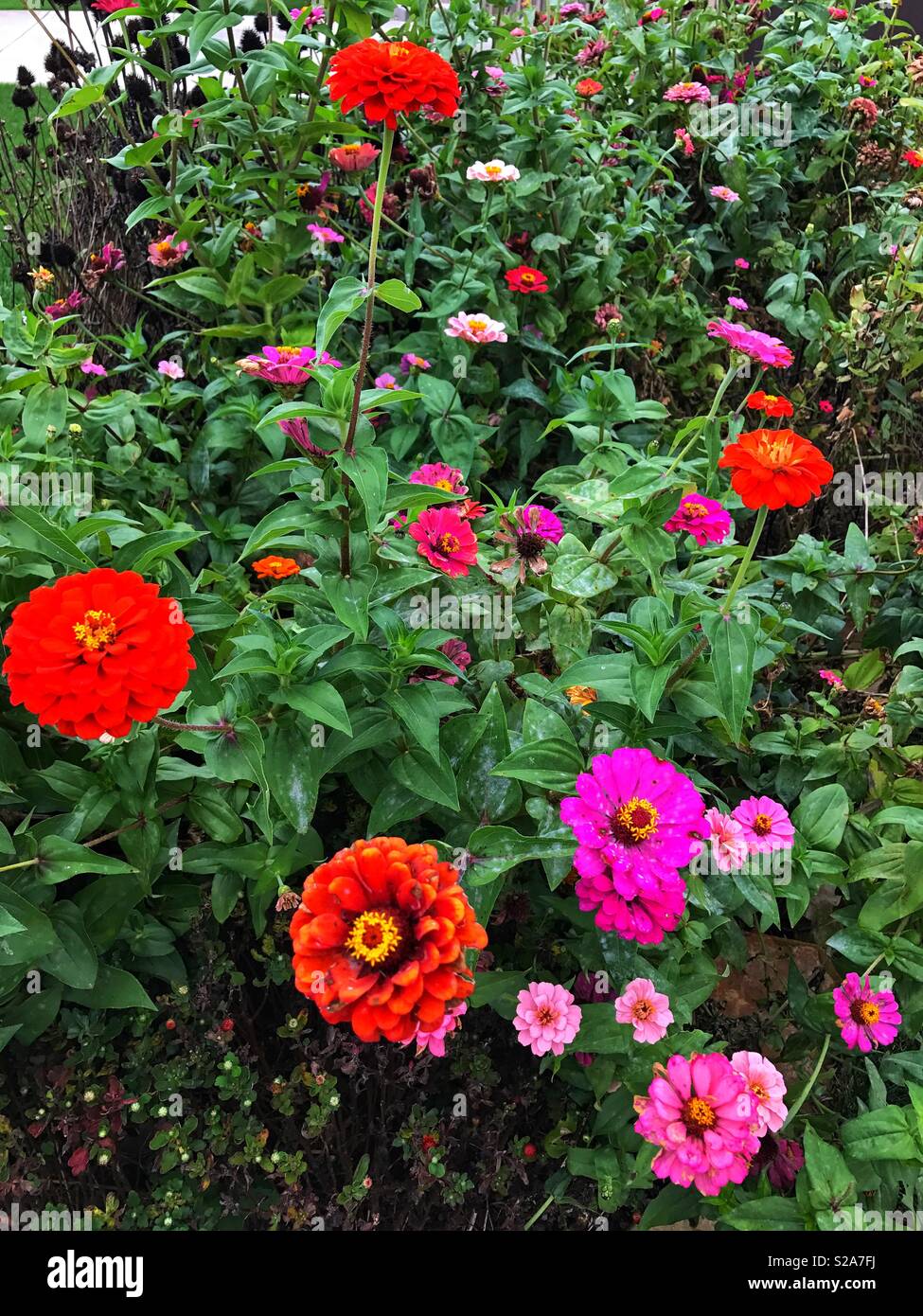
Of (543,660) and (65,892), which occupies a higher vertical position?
(543,660)

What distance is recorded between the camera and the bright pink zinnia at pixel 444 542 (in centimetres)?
128

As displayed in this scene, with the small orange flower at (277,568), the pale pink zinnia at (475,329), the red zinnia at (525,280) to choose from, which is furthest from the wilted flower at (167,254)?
the small orange flower at (277,568)

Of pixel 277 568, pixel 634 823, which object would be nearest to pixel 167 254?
pixel 277 568

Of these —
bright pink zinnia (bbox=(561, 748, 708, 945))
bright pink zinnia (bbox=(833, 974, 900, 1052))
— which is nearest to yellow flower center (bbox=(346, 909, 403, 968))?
bright pink zinnia (bbox=(561, 748, 708, 945))

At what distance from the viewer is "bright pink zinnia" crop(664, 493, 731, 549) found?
1425mm

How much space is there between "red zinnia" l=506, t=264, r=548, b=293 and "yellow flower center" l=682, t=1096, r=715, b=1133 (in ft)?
5.87

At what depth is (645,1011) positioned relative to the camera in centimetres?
118

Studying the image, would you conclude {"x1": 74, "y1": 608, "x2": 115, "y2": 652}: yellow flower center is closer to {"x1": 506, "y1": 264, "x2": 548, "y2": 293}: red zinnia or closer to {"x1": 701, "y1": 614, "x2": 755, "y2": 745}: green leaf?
{"x1": 701, "y1": 614, "x2": 755, "y2": 745}: green leaf

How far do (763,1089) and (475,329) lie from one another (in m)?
1.56

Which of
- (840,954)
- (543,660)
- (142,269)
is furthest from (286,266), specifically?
(840,954)

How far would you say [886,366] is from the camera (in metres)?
2.41

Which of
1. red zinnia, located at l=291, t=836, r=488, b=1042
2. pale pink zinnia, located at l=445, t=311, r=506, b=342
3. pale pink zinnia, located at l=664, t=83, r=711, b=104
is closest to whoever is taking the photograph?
red zinnia, located at l=291, t=836, r=488, b=1042

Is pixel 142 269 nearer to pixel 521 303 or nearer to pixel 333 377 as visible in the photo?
pixel 521 303
